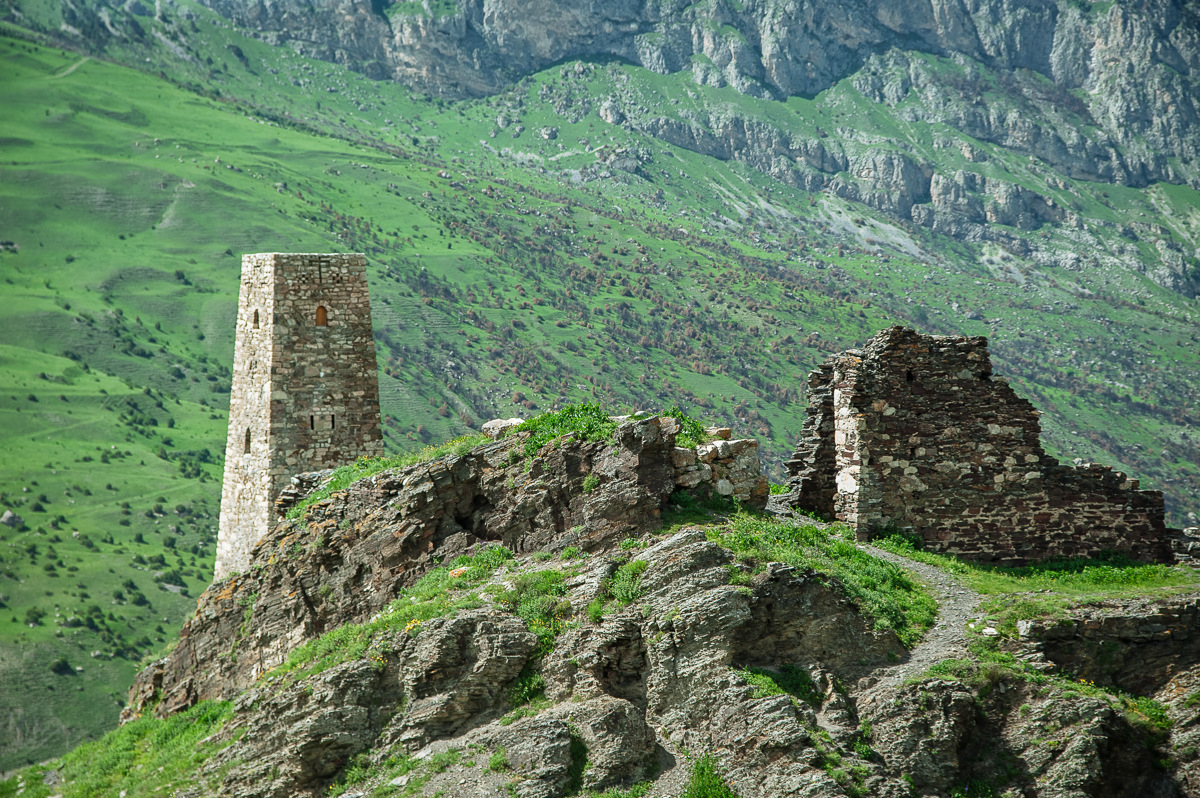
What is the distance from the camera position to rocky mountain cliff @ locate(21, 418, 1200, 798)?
1802 centimetres

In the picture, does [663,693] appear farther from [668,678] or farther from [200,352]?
[200,352]

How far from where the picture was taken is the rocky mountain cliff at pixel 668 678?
1802 cm

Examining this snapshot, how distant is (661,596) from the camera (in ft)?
62.8

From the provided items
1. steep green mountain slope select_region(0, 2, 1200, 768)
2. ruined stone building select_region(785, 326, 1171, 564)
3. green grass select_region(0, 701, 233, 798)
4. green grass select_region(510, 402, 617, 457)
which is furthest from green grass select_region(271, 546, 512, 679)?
steep green mountain slope select_region(0, 2, 1200, 768)

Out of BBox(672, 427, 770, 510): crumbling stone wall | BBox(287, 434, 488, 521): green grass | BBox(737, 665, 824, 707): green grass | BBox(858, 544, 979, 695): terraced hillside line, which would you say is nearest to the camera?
BBox(737, 665, 824, 707): green grass

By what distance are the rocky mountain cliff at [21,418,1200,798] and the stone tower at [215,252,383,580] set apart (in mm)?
8159

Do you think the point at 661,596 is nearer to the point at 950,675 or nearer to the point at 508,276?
the point at 950,675

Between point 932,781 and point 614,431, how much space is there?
795cm

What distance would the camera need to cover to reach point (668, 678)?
61.1 ft

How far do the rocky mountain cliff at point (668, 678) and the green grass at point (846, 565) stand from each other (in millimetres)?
65

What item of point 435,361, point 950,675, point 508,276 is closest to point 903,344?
point 950,675

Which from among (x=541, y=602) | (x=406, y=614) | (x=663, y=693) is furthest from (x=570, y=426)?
(x=663, y=693)

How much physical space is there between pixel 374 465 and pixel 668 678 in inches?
408

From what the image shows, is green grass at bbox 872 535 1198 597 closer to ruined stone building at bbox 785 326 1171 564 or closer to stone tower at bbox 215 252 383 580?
ruined stone building at bbox 785 326 1171 564
